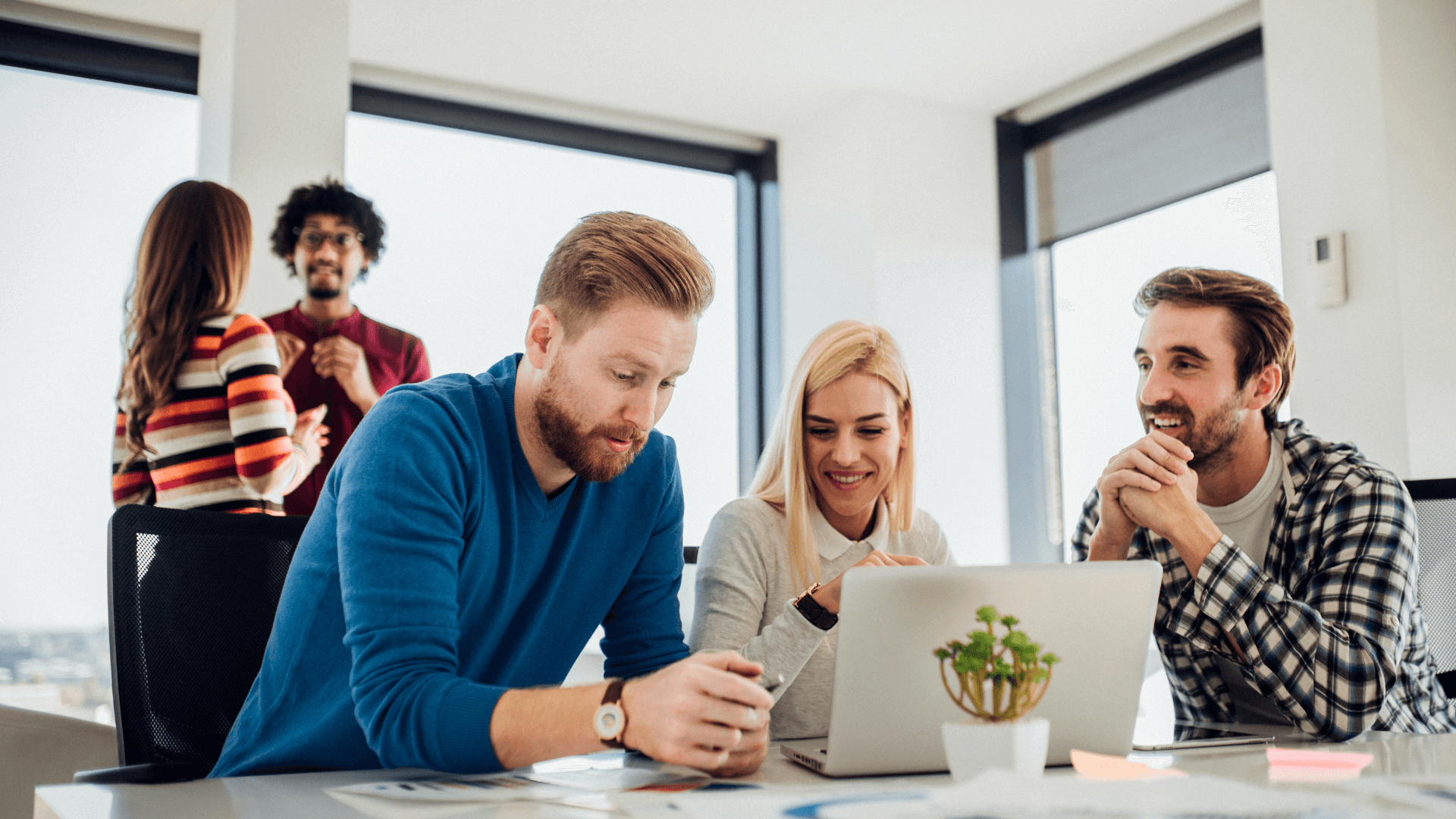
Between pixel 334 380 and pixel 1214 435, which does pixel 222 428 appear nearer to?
pixel 334 380

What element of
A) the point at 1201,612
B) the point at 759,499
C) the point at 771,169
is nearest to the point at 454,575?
the point at 759,499

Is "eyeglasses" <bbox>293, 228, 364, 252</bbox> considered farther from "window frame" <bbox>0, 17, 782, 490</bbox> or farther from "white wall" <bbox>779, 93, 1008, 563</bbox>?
"white wall" <bbox>779, 93, 1008, 563</bbox>

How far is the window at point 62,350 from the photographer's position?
3105mm

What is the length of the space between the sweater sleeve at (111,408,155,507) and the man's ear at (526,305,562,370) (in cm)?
121

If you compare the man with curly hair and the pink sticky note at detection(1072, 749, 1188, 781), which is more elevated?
the man with curly hair

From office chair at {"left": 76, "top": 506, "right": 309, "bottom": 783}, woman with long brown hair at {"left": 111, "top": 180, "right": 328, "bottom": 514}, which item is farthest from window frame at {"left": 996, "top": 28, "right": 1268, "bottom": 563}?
office chair at {"left": 76, "top": 506, "right": 309, "bottom": 783}

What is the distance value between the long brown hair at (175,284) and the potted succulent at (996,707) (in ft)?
5.46

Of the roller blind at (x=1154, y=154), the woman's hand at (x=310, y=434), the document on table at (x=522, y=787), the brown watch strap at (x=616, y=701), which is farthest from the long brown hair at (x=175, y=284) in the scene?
the roller blind at (x=1154, y=154)

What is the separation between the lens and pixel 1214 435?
1.69m

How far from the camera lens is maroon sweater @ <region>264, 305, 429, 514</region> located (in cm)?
276

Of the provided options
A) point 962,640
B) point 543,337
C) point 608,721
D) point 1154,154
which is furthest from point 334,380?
point 1154,154

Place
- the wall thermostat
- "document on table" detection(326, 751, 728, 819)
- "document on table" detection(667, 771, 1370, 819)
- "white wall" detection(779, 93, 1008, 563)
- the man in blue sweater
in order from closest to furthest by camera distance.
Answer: "document on table" detection(667, 771, 1370, 819)
"document on table" detection(326, 751, 728, 819)
the man in blue sweater
the wall thermostat
"white wall" detection(779, 93, 1008, 563)

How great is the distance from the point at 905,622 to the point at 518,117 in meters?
3.34

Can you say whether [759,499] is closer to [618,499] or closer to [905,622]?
[618,499]
